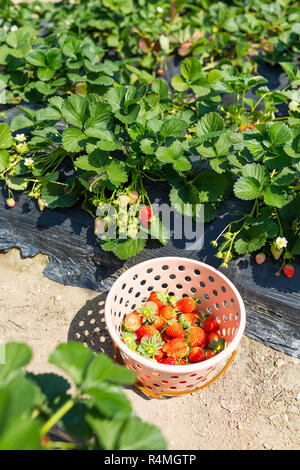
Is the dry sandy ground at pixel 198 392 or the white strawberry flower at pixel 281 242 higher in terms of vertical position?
the white strawberry flower at pixel 281 242

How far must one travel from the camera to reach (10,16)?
2.72 metres

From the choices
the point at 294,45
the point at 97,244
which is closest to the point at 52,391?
the point at 97,244

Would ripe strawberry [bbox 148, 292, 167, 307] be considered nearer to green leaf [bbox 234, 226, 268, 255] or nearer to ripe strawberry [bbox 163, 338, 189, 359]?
ripe strawberry [bbox 163, 338, 189, 359]

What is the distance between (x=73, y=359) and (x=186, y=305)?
0.86m

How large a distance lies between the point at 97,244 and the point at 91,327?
0.37m

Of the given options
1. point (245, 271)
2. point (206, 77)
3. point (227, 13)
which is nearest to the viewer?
point (245, 271)

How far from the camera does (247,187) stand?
1.47m

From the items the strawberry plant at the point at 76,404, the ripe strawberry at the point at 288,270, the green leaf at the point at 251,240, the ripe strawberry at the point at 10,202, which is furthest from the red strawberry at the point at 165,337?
the ripe strawberry at the point at 10,202

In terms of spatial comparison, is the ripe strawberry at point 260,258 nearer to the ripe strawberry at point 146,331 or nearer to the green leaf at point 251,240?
the green leaf at point 251,240

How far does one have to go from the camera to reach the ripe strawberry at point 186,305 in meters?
1.57

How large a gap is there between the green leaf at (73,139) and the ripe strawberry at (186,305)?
759 mm

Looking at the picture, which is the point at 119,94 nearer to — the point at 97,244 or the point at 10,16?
the point at 97,244

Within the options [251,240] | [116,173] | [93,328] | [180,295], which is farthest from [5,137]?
[251,240]

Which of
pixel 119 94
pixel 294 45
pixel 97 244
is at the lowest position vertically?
pixel 97 244
